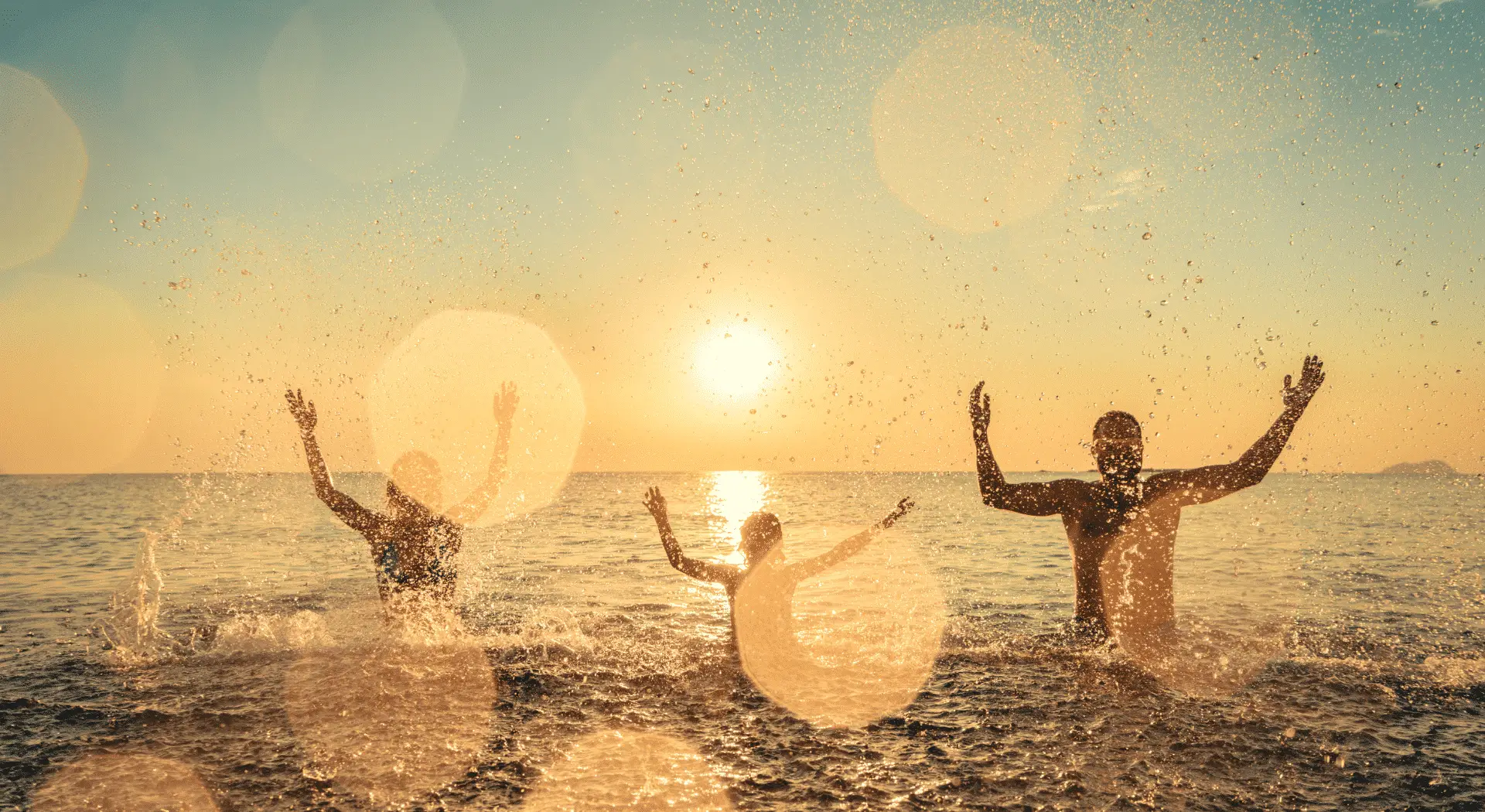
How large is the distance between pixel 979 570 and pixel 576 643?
12.8 meters

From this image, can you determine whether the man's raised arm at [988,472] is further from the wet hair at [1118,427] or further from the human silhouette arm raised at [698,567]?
the human silhouette arm raised at [698,567]

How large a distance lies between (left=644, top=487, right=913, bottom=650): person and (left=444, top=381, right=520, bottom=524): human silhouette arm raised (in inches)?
81.7

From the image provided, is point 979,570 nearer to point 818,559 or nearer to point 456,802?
point 818,559

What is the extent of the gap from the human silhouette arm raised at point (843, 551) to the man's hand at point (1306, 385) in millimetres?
2848

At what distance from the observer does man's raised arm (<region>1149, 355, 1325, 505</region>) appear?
18.0 ft

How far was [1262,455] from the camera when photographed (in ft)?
18.0

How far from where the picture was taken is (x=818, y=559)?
682cm

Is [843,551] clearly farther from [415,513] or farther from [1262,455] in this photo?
[415,513]

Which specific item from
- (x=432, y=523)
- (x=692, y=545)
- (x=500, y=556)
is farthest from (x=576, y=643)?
(x=692, y=545)

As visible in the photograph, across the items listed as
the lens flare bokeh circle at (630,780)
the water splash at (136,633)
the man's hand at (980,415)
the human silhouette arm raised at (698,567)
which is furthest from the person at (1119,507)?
the water splash at (136,633)

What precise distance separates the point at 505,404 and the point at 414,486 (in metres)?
1.24

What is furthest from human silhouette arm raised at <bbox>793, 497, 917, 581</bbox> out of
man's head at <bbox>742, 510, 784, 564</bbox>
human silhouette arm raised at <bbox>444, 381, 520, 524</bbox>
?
human silhouette arm raised at <bbox>444, 381, 520, 524</bbox>

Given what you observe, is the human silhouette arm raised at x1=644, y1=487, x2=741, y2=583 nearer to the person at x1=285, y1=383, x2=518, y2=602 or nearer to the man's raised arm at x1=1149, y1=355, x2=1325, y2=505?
the person at x1=285, y1=383, x2=518, y2=602

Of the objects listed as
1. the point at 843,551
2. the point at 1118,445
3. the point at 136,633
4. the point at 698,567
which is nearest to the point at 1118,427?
the point at 1118,445
